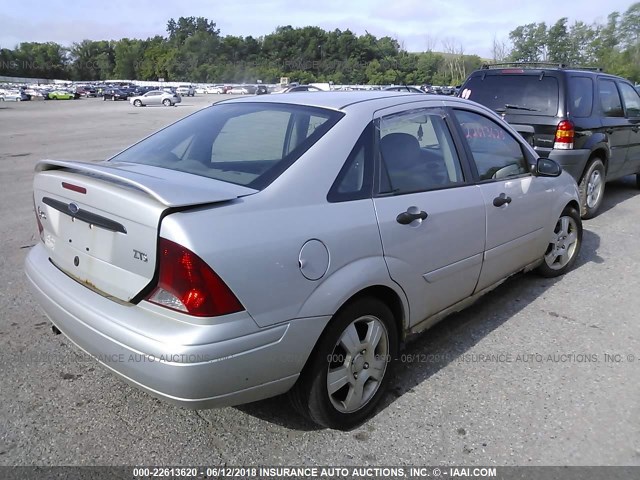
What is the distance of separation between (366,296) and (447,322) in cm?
151

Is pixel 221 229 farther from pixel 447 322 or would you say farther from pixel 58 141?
pixel 58 141

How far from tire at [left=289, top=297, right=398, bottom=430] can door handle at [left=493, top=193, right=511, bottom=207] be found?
1245 mm

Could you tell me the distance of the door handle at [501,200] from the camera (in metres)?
3.57

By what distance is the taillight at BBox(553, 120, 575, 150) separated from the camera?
6.53m

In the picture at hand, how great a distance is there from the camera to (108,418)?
2748mm

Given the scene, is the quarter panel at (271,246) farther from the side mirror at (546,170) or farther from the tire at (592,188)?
the tire at (592,188)

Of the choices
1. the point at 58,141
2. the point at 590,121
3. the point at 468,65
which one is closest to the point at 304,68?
the point at 468,65

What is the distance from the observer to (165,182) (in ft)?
7.85

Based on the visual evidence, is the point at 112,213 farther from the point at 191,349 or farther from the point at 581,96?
the point at 581,96

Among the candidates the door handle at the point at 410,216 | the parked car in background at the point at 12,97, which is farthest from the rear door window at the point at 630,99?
the parked car in background at the point at 12,97

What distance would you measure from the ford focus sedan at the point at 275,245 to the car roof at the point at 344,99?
0.02 m

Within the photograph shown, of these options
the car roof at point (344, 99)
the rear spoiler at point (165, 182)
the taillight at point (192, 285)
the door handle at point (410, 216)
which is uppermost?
the car roof at point (344, 99)

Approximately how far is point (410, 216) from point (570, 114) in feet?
15.6

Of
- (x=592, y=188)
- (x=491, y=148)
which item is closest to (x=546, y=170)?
(x=491, y=148)
